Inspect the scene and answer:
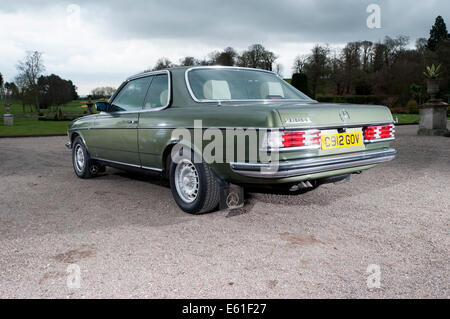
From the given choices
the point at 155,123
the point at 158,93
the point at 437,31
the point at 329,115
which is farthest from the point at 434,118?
the point at 437,31

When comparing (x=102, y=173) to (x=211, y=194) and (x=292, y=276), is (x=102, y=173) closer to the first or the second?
(x=211, y=194)

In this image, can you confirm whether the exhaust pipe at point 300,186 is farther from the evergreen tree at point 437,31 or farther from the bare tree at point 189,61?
the evergreen tree at point 437,31

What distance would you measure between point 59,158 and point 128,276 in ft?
23.5

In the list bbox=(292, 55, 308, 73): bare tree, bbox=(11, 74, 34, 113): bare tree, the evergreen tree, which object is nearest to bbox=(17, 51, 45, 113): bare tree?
bbox=(11, 74, 34, 113): bare tree

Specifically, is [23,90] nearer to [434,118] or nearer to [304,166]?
[434,118]

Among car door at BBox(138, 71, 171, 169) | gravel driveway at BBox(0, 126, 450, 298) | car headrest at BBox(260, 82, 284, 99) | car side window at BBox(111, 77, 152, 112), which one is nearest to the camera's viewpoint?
gravel driveway at BBox(0, 126, 450, 298)

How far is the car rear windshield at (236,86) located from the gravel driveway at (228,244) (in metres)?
1.28

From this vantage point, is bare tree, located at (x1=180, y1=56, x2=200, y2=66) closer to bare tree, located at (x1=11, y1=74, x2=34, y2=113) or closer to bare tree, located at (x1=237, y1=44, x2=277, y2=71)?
bare tree, located at (x1=237, y1=44, x2=277, y2=71)

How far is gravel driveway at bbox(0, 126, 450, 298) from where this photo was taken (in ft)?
8.45

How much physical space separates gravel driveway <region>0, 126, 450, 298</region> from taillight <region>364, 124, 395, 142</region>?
32.4 inches

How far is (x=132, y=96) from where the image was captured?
5.34 metres

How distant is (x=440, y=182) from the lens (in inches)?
229

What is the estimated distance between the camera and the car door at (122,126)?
4996 mm

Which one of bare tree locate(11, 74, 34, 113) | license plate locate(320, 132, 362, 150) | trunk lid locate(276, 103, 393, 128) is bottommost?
license plate locate(320, 132, 362, 150)
